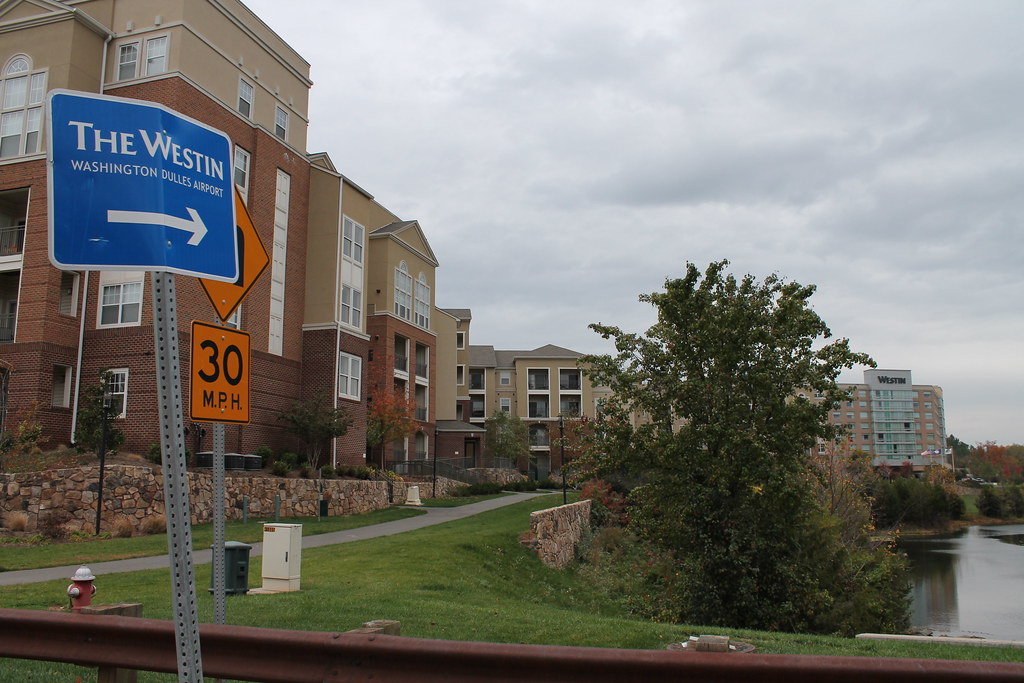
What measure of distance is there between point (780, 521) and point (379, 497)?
20.5m

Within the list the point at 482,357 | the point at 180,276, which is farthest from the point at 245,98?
the point at 482,357

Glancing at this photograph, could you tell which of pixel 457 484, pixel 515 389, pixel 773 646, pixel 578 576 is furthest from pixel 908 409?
pixel 773 646

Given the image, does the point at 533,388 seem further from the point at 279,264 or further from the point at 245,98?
the point at 245,98

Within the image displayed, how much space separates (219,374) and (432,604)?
721cm

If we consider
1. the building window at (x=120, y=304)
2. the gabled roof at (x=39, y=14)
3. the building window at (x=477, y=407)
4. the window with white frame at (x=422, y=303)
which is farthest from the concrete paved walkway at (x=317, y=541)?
the building window at (x=477, y=407)

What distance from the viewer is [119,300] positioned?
2694 centimetres

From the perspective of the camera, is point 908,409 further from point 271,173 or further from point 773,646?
point 773,646

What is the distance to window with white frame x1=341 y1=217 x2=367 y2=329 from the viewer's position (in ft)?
117

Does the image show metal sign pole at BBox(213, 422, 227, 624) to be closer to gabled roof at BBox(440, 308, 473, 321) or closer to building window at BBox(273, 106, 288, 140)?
building window at BBox(273, 106, 288, 140)

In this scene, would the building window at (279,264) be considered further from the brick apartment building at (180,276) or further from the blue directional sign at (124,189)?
the blue directional sign at (124,189)

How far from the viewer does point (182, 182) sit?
324cm

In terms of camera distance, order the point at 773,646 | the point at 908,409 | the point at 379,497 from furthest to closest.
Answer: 1. the point at 908,409
2. the point at 379,497
3. the point at 773,646

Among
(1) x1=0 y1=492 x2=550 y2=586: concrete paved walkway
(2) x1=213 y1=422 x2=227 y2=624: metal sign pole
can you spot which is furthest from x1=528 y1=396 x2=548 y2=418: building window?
(2) x1=213 y1=422 x2=227 y2=624: metal sign pole

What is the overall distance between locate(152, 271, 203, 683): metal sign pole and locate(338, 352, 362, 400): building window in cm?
3176
